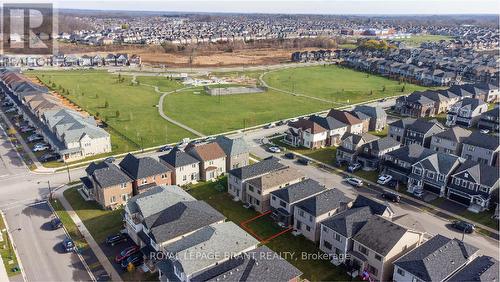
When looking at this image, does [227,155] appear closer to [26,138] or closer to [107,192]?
[107,192]

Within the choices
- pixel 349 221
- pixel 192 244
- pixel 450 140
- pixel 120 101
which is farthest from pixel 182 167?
pixel 120 101

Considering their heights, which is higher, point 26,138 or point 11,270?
point 26,138

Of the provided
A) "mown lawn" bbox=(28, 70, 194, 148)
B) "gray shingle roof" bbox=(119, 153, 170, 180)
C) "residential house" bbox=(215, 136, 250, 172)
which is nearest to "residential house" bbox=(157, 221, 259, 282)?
"gray shingle roof" bbox=(119, 153, 170, 180)

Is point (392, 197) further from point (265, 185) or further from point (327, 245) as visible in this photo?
point (265, 185)

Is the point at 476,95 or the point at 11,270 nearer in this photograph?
the point at 11,270

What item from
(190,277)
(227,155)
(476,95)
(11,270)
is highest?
(476,95)

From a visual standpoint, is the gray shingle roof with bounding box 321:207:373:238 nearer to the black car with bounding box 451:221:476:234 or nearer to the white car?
the black car with bounding box 451:221:476:234

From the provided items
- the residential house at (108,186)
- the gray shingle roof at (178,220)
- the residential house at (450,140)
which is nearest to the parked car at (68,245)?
the residential house at (108,186)

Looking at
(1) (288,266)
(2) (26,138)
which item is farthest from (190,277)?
(2) (26,138)
